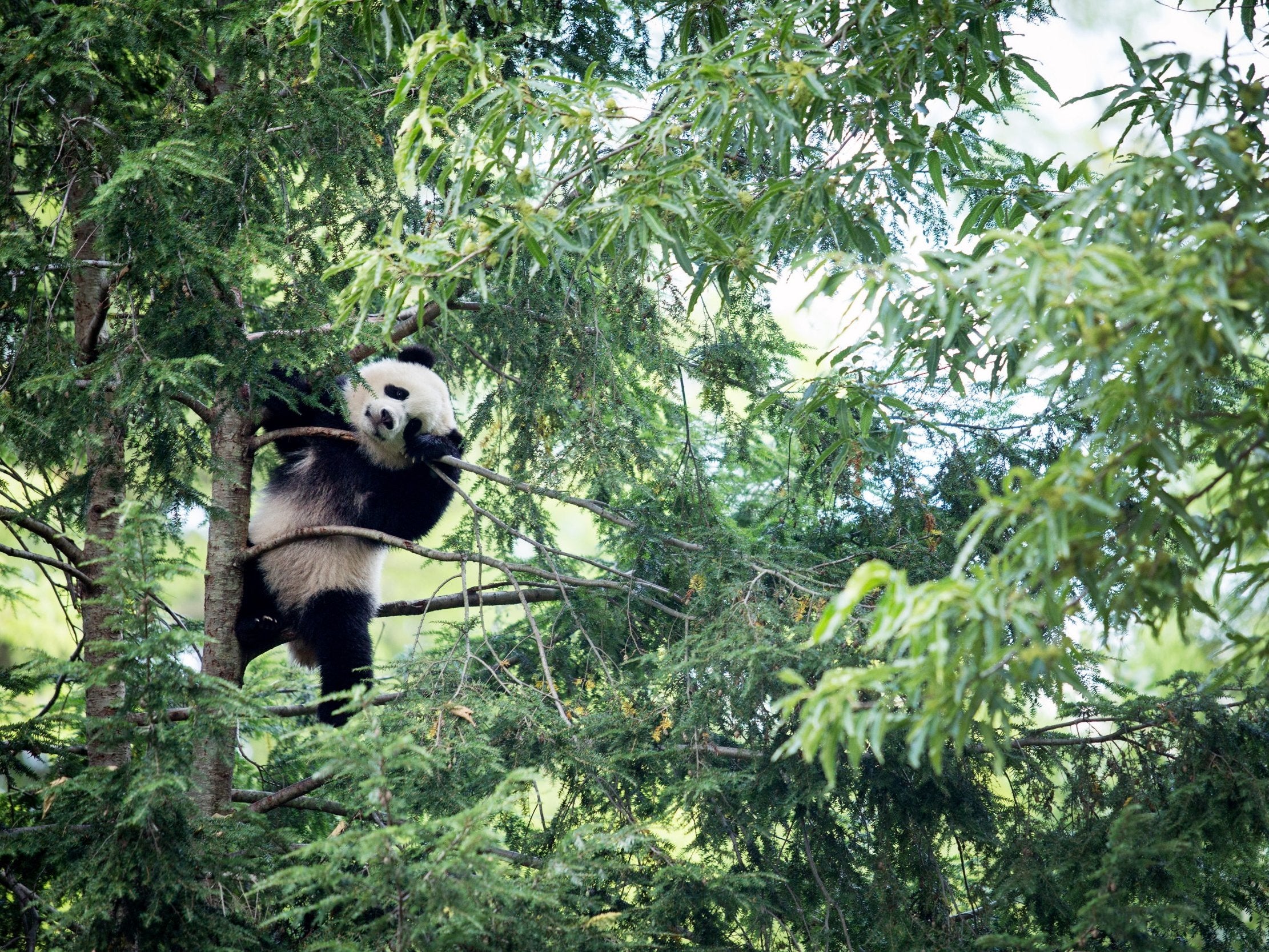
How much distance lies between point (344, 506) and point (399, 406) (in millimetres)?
540

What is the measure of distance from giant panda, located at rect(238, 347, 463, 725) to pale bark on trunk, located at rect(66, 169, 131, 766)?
729mm

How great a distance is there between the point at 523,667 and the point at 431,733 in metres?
1.39

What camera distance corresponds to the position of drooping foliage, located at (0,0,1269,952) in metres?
2.00

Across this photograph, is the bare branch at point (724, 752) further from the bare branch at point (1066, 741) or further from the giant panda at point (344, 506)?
the giant panda at point (344, 506)

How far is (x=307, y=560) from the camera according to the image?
4.71 m

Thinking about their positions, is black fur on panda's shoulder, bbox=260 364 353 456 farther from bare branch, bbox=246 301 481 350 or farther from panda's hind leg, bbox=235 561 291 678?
panda's hind leg, bbox=235 561 291 678

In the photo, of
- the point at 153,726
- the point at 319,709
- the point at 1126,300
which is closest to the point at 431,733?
the point at 153,726

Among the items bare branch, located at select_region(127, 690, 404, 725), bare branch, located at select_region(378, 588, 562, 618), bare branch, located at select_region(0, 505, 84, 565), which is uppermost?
bare branch, located at select_region(0, 505, 84, 565)

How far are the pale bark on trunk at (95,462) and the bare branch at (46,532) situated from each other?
0.04 meters

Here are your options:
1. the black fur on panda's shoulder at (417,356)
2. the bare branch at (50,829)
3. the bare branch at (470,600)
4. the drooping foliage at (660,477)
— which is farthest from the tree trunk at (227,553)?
the black fur on panda's shoulder at (417,356)

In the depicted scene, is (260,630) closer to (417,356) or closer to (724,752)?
(417,356)

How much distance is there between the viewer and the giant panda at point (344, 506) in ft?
15.3

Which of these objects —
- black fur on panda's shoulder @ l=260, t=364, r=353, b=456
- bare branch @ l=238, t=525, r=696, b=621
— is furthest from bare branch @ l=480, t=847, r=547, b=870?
black fur on panda's shoulder @ l=260, t=364, r=353, b=456

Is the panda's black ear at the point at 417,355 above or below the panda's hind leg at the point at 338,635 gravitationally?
above
